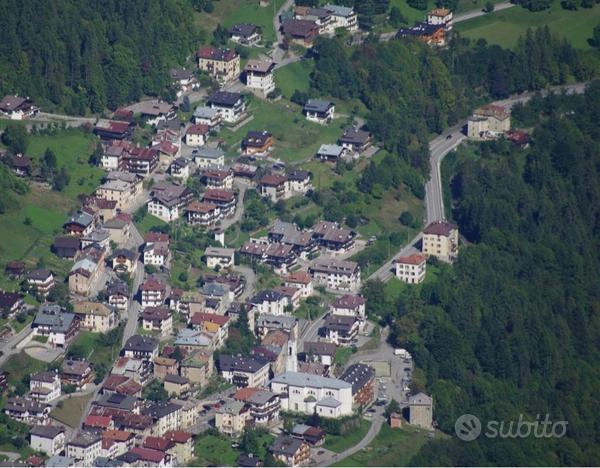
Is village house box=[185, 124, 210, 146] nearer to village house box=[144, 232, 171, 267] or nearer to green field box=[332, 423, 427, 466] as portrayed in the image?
village house box=[144, 232, 171, 267]

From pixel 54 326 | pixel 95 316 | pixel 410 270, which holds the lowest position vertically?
pixel 410 270

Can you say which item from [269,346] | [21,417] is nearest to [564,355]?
[269,346]

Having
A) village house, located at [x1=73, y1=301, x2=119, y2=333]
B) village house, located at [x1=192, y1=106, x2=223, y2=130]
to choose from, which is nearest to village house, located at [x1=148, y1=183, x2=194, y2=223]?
village house, located at [x1=192, y1=106, x2=223, y2=130]

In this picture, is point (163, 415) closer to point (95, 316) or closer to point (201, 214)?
point (95, 316)

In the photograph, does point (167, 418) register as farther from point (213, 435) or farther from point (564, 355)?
point (564, 355)

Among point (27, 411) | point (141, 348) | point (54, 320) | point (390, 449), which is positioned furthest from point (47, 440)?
point (390, 449)

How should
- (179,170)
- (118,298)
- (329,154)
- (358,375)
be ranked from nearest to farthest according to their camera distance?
(358,375) < (118,298) < (179,170) < (329,154)
